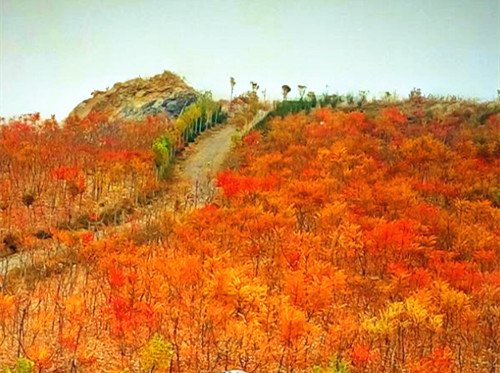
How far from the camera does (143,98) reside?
1585 cm

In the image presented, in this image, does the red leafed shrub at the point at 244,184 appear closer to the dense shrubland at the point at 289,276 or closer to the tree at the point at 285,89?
the dense shrubland at the point at 289,276

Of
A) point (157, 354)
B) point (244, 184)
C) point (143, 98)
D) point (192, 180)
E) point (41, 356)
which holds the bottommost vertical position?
point (41, 356)

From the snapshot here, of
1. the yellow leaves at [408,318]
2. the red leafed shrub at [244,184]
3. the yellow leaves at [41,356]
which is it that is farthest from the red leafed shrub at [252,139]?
the yellow leaves at [41,356]

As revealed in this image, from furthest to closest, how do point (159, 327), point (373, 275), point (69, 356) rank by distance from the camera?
1. point (373, 275)
2. point (159, 327)
3. point (69, 356)

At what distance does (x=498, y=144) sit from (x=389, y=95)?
17.3 feet

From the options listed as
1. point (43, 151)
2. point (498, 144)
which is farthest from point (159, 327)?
point (498, 144)

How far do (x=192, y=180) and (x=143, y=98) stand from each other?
21.5ft

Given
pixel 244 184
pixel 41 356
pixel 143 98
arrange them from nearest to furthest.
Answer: pixel 41 356, pixel 244 184, pixel 143 98

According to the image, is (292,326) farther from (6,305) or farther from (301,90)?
(301,90)

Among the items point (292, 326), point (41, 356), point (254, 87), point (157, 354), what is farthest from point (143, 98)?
point (157, 354)

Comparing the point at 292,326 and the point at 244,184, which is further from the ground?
the point at 244,184

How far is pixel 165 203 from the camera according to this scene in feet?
28.8

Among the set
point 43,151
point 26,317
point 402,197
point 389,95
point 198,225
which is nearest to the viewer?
point 26,317

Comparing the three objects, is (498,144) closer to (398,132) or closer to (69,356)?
(398,132)
